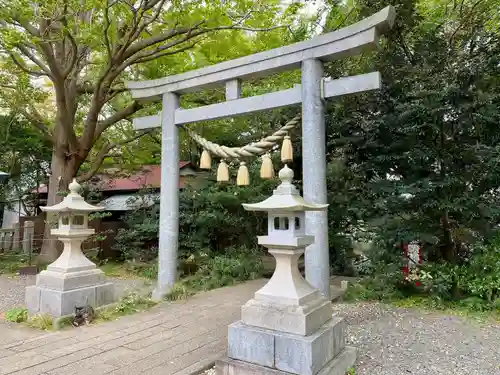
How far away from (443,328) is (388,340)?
3.30ft

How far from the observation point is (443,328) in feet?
15.9

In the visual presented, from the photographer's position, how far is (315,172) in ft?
16.6

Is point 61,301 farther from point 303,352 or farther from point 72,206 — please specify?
point 303,352

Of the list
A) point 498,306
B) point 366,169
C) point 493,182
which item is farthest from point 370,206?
point 498,306

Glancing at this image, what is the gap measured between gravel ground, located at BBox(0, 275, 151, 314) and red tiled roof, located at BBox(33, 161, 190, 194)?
157 inches

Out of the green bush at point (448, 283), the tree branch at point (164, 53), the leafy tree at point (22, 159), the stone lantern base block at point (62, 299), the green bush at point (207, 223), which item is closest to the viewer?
the stone lantern base block at point (62, 299)

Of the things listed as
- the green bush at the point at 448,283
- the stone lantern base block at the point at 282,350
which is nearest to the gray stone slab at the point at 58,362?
the stone lantern base block at the point at 282,350

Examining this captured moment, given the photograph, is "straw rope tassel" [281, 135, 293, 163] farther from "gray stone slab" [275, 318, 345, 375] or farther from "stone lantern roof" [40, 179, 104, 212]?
"stone lantern roof" [40, 179, 104, 212]

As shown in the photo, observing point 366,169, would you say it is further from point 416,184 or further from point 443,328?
point 443,328

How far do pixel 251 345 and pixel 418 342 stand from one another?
7.77ft

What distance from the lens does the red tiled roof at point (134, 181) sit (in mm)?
12242

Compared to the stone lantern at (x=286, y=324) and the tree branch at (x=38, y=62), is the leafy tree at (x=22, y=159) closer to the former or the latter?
the tree branch at (x=38, y=62)

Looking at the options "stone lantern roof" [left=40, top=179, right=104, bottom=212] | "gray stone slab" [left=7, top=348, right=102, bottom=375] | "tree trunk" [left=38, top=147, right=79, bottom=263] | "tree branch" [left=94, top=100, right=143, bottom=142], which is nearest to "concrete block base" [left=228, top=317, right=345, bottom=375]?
"gray stone slab" [left=7, top=348, right=102, bottom=375]

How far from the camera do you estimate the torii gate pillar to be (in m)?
4.95
